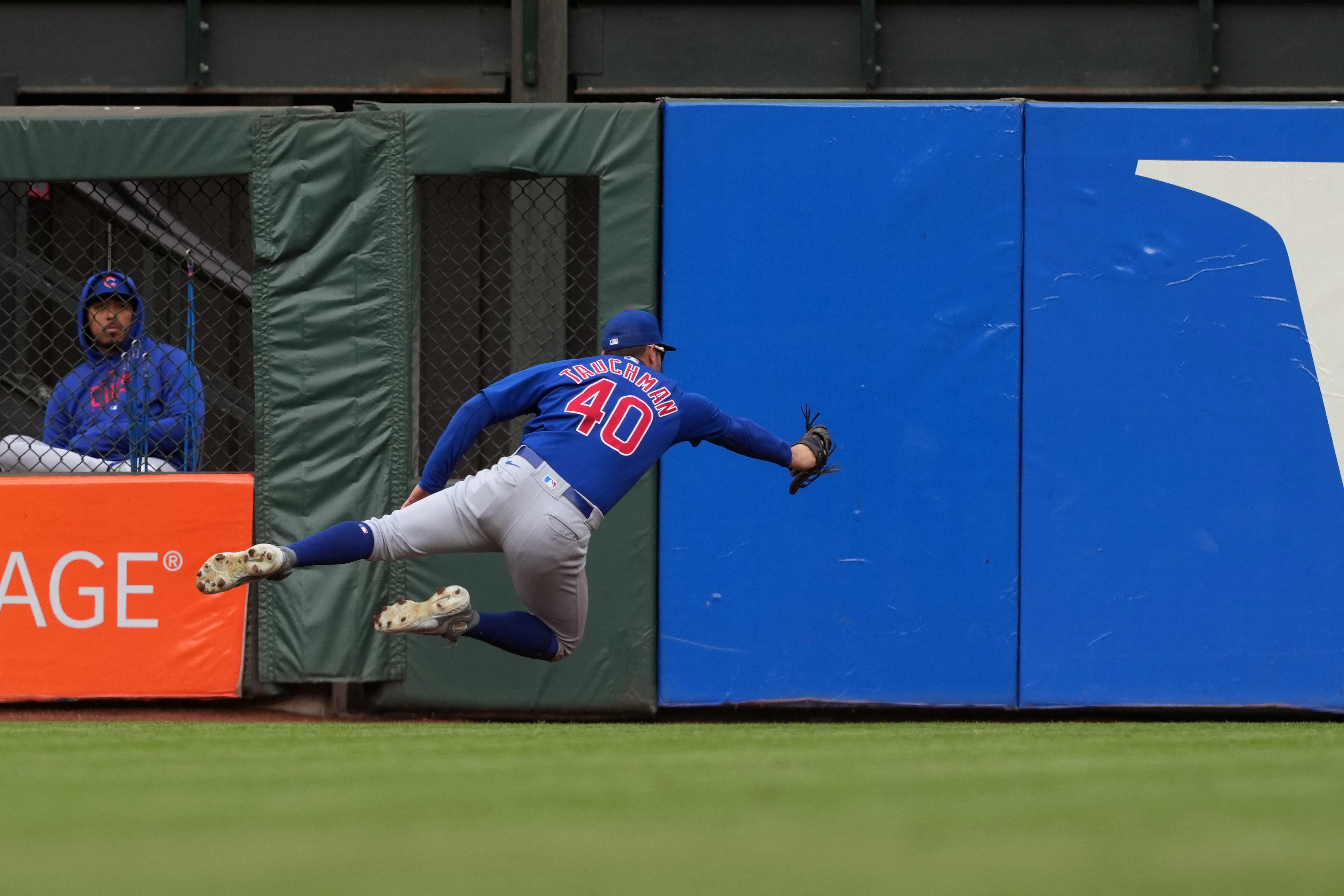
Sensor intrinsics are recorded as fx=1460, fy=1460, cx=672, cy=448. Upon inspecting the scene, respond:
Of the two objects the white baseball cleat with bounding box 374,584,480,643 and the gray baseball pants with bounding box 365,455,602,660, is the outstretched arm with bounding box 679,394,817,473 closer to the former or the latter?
the gray baseball pants with bounding box 365,455,602,660

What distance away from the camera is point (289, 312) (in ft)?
23.1

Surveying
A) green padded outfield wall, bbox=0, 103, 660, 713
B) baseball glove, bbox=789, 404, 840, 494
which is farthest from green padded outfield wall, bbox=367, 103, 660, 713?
baseball glove, bbox=789, 404, 840, 494

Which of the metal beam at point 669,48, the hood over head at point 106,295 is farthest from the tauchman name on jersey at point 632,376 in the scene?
the metal beam at point 669,48

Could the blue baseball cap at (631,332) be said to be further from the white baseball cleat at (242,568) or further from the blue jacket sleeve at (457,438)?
the white baseball cleat at (242,568)

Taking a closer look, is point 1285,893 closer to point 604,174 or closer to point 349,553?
point 349,553

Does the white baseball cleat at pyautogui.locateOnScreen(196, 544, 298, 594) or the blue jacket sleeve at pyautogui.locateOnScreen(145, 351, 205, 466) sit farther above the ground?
the blue jacket sleeve at pyautogui.locateOnScreen(145, 351, 205, 466)

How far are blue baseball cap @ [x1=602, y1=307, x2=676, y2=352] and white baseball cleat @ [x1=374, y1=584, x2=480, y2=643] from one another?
47.9 inches

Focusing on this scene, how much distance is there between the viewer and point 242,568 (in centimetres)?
523

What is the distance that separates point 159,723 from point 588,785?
331 centimetres

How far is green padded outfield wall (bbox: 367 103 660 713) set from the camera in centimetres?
695

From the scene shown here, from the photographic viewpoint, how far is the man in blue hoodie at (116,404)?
22.9ft

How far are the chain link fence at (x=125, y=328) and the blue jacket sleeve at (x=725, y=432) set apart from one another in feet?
8.77

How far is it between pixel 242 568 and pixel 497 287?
439cm

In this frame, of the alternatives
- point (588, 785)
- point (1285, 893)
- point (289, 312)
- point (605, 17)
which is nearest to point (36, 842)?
point (588, 785)
